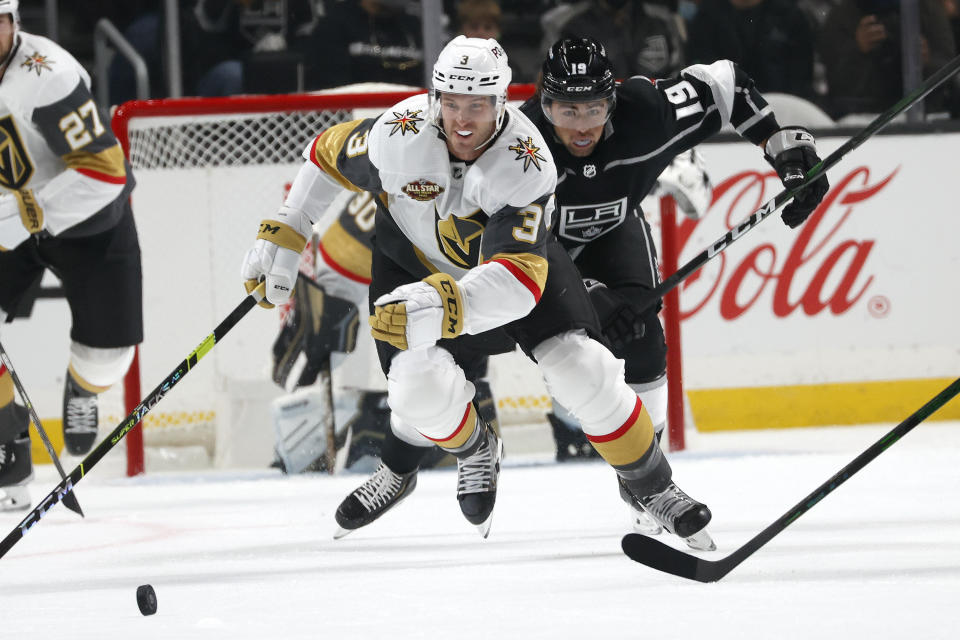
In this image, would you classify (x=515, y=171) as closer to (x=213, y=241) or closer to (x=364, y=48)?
(x=213, y=241)

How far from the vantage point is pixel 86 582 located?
7.87 feet

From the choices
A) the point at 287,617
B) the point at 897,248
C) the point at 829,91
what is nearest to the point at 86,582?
the point at 287,617

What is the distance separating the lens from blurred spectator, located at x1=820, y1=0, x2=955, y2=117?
187 inches

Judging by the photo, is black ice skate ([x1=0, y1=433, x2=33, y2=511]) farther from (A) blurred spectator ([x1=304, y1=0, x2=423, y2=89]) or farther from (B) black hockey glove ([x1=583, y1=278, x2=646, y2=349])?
(A) blurred spectator ([x1=304, y1=0, x2=423, y2=89])

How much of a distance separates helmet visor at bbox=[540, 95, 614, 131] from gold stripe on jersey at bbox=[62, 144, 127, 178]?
55.9 inches

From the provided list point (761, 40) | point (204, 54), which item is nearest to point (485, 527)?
point (761, 40)

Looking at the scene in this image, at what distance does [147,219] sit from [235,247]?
0.31 m

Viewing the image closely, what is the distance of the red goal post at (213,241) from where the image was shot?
4.30 meters

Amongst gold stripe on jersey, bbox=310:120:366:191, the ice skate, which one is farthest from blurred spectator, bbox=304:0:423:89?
the ice skate

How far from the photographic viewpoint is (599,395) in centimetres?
238

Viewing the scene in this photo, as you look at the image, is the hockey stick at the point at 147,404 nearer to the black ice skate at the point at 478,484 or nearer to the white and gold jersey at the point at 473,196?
the white and gold jersey at the point at 473,196

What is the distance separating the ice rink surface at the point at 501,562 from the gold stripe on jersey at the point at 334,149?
0.77 metres

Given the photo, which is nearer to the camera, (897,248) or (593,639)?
(593,639)

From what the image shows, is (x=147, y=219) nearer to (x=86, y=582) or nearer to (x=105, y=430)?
(x=105, y=430)
